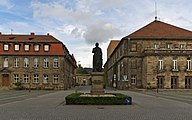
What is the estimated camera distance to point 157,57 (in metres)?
58.3

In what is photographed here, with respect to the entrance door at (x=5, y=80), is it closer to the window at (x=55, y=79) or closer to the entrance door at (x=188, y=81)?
the window at (x=55, y=79)

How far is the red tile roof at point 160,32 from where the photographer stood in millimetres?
63312

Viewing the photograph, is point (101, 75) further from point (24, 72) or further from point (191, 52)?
point (24, 72)

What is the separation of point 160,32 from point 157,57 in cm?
863

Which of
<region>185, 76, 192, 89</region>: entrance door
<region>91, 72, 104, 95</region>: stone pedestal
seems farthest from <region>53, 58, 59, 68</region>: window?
<region>91, 72, 104, 95</region>: stone pedestal

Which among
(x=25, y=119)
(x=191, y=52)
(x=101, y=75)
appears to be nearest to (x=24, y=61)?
(x=191, y=52)

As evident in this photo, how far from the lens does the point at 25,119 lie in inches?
582

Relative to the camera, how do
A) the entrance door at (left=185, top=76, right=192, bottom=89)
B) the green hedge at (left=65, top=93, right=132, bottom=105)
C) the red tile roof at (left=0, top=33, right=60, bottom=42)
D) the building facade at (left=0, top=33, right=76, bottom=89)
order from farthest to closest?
the red tile roof at (left=0, top=33, right=60, bottom=42) → the building facade at (left=0, top=33, right=76, bottom=89) → the entrance door at (left=185, top=76, right=192, bottom=89) → the green hedge at (left=65, top=93, right=132, bottom=105)

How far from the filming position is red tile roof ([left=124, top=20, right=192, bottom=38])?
2493 inches

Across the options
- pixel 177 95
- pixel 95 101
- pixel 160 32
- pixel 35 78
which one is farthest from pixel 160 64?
pixel 95 101

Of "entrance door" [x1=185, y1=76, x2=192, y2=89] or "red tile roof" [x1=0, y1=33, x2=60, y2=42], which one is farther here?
"red tile roof" [x1=0, y1=33, x2=60, y2=42]

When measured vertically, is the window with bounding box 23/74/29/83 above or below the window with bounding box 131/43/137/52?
below

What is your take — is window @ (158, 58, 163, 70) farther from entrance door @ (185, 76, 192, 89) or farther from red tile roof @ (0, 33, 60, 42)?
red tile roof @ (0, 33, 60, 42)

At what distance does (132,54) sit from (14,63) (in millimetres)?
23783
